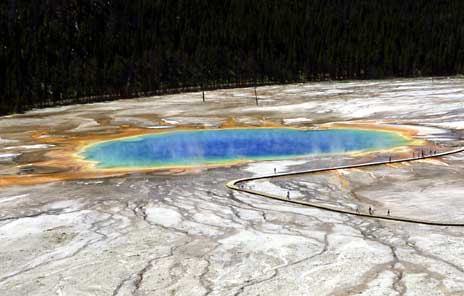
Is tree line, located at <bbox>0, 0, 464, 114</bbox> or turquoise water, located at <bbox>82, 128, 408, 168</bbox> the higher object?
tree line, located at <bbox>0, 0, 464, 114</bbox>

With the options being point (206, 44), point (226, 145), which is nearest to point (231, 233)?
point (226, 145)

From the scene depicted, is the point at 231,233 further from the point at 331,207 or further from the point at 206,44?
the point at 206,44

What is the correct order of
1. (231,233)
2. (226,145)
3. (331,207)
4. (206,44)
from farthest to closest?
(206,44) < (226,145) < (331,207) < (231,233)

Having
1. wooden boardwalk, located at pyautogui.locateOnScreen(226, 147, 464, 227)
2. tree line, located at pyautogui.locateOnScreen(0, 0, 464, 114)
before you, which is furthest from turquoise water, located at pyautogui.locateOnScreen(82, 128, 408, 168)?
tree line, located at pyautogui.locateOnScreen(0, 0, 464, 114)

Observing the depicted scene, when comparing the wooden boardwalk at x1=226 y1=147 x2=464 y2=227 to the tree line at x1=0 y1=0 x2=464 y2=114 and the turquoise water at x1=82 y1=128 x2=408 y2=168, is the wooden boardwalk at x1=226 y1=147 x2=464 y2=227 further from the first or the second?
the tree line at x1=0 y1=0 x2=464 y2=114

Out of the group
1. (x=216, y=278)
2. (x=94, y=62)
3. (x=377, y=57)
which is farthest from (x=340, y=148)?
A: (x=377, y=57)

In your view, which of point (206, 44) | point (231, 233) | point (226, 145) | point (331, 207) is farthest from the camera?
point (206, 44)

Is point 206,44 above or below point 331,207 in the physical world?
above
